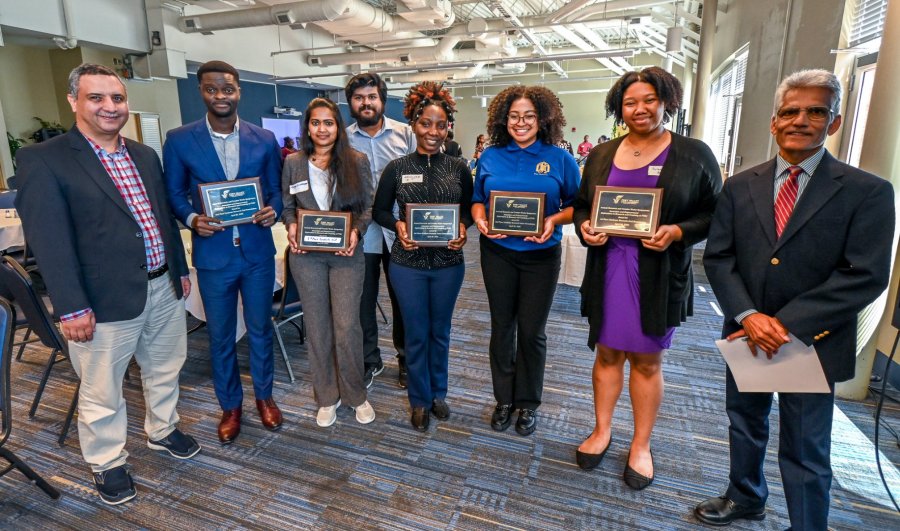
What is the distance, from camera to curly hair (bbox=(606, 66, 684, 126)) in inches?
68.5

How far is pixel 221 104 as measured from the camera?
84.7 inches

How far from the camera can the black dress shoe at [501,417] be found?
2502 mm

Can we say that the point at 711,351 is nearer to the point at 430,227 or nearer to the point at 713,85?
the point at 430,227

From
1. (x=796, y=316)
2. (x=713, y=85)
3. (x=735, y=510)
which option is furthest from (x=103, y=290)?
(x=713, y=85)

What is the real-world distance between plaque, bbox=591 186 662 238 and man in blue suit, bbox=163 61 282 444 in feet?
4.78

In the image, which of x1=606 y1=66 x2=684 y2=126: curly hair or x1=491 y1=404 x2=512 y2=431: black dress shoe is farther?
x1=491 y1=404 x2=512 y2=431: black dress shoe

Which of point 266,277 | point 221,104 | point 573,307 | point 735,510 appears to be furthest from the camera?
point 573,307

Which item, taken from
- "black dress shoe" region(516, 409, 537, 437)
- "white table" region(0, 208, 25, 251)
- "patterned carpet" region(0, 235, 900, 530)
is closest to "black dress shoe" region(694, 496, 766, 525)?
"patterned carpet" region(0, 235, 900, 530)

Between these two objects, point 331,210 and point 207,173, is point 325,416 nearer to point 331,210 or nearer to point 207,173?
point 331,210

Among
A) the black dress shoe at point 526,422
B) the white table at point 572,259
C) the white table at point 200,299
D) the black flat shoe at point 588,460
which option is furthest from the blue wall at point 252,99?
the black flat shoe at point 588,460

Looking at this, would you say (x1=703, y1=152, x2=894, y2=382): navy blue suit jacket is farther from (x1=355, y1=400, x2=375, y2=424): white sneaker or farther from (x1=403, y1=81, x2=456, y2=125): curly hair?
(x1=355, y1=400, x2=375, y2=424): white sneaker

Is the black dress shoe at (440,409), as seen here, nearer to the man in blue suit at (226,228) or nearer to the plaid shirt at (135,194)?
the man in blue suit at (226,228)

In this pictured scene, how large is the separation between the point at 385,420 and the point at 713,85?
10.4 m

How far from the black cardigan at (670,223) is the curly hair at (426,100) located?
0.69 m
